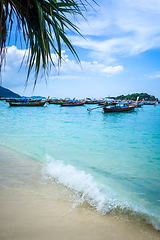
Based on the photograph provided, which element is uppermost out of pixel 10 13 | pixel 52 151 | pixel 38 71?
pixel 10 13

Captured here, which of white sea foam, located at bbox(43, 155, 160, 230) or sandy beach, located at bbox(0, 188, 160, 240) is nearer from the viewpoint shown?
sandy beach, located at bbox(0, 188, 160, 240)

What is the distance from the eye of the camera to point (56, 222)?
96.1 inches

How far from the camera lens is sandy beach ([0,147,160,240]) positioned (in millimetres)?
2191


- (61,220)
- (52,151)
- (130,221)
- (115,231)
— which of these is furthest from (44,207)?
(52,151)

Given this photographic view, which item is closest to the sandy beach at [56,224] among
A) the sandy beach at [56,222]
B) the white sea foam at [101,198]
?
the sandy beach at [56,222]

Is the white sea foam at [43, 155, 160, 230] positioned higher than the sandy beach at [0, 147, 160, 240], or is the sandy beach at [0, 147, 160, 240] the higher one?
the sandy beach at [0, 147, 160, 240]

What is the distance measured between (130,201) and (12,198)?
248cm

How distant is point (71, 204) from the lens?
2980mm

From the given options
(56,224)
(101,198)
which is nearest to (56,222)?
(56,224)

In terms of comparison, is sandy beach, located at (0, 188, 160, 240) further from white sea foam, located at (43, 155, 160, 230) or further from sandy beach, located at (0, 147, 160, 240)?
white sea foam, located at (43, 155, 160, 230)

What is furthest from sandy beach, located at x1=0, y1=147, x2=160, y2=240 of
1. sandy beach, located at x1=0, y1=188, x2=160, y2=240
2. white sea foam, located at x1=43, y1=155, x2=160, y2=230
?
white sea foam, located at x1=43, y1=155, x2=160, y2=230

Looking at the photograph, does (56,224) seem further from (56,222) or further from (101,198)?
(101,198)

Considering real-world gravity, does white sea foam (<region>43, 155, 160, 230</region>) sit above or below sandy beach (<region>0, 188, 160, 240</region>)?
below

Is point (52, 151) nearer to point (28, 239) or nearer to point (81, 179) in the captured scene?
point (81, 179)
